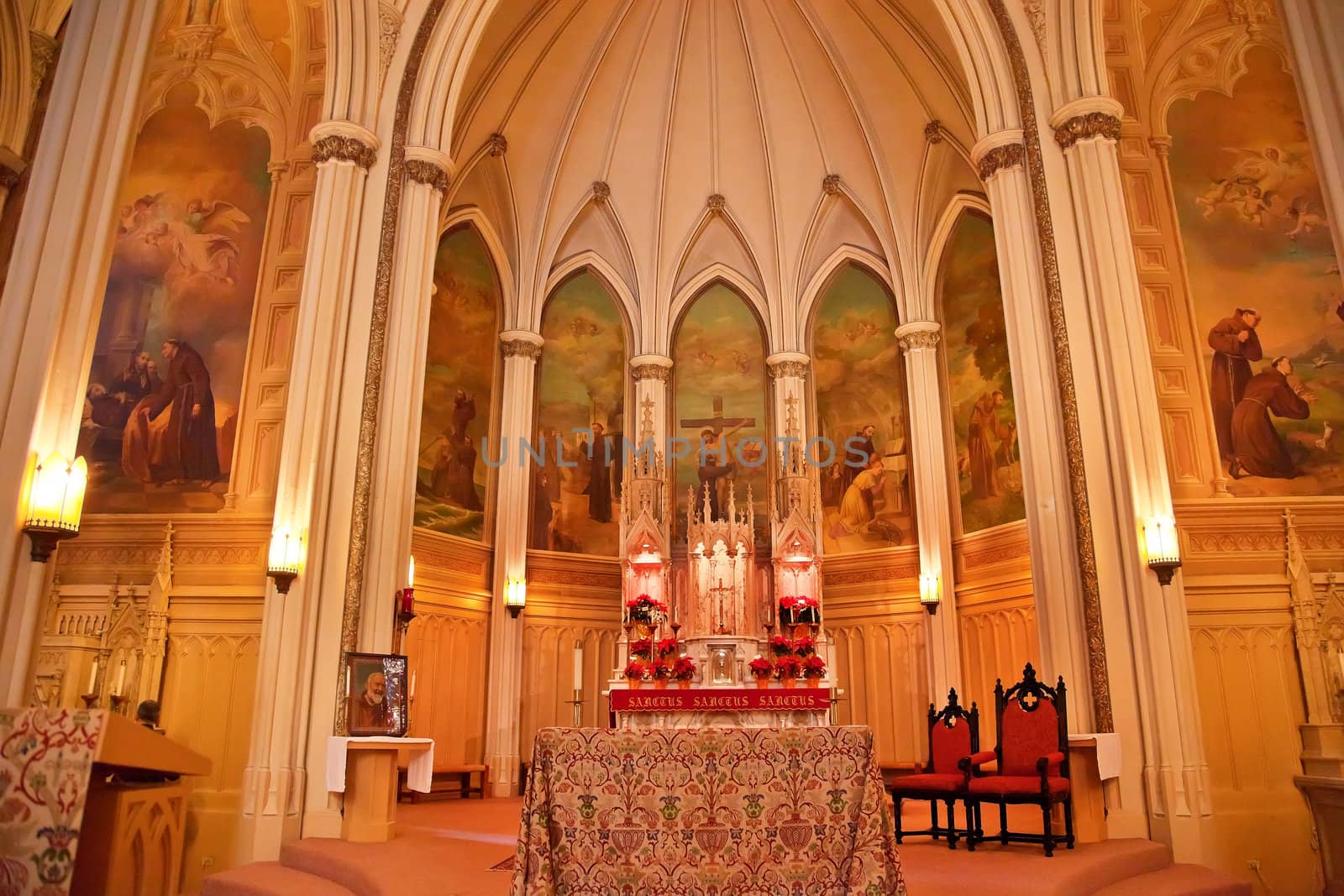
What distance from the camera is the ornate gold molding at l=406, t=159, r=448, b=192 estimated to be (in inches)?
416

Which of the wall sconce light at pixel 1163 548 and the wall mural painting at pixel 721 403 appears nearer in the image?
the wall sconce light at pixel 1163 548

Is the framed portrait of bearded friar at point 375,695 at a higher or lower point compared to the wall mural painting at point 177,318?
lower

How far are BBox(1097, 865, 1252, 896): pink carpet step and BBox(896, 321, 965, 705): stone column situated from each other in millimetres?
6206

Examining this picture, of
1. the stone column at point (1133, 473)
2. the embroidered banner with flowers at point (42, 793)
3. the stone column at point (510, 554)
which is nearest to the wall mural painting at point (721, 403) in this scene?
the stone column at point (510, 554)

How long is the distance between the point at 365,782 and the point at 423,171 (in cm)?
650

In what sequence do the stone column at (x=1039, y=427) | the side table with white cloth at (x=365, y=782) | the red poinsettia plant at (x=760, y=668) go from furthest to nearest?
the red poinsettia plant at (x=760, y=668) → the stone column at (x=1039, y=427) → the side table with white cloth at (x=365, y=782)

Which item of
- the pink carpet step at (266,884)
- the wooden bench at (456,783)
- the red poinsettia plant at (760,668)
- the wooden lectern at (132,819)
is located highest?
the red poinsettia plant at (760,668)

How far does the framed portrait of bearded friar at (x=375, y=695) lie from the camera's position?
827 centimetres

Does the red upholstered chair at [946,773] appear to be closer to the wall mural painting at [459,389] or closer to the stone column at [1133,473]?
the stone column at [1133,473]

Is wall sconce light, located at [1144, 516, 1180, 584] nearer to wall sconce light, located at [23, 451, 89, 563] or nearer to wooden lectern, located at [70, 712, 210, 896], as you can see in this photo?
wooden lectern, located at [70, 712, 210, 896]

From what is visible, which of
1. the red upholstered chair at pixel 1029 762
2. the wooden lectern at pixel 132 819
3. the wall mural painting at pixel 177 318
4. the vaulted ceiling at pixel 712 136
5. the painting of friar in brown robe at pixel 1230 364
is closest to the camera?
the wooden lectern at pixel 132 819

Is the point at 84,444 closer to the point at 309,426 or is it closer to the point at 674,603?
the point at 309,426

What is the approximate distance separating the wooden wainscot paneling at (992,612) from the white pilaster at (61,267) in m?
10.9

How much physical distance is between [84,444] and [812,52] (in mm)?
12020
